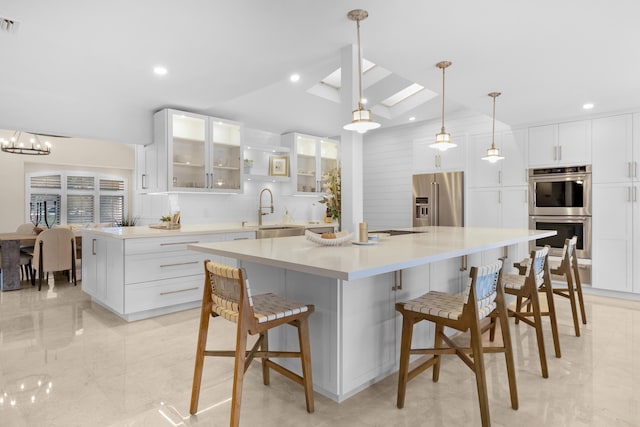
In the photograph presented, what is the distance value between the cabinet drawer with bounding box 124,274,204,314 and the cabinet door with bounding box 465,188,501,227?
3991mm

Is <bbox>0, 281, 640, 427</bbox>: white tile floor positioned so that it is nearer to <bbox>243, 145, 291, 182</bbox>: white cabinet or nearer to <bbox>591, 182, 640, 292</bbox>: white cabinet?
<bbox>591, 182, 640, 292</bbox>: white cabinet

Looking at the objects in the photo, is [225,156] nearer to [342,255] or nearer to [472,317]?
[342,255]

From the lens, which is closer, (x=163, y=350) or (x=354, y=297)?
(x=354, y=297)

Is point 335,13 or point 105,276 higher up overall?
point 335,13

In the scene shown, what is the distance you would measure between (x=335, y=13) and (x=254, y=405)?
2420mm

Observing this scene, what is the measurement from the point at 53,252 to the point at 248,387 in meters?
4.16

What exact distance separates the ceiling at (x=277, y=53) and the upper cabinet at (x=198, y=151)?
0.82 feet

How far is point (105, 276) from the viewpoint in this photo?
3.78 meters

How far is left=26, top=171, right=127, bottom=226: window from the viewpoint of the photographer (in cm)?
706

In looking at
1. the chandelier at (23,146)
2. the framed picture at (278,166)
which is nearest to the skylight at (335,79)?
the framed picture at (278,166)

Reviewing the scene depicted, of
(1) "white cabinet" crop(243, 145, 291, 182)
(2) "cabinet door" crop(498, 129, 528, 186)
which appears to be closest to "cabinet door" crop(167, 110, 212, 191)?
(1) "white cabinet" crop(243, 145, 291, 182)

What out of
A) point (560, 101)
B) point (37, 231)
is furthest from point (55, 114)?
point (560, 101)

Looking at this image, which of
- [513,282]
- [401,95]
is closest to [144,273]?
[513,282]

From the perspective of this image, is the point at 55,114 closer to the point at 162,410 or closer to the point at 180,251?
the point at 180,251
